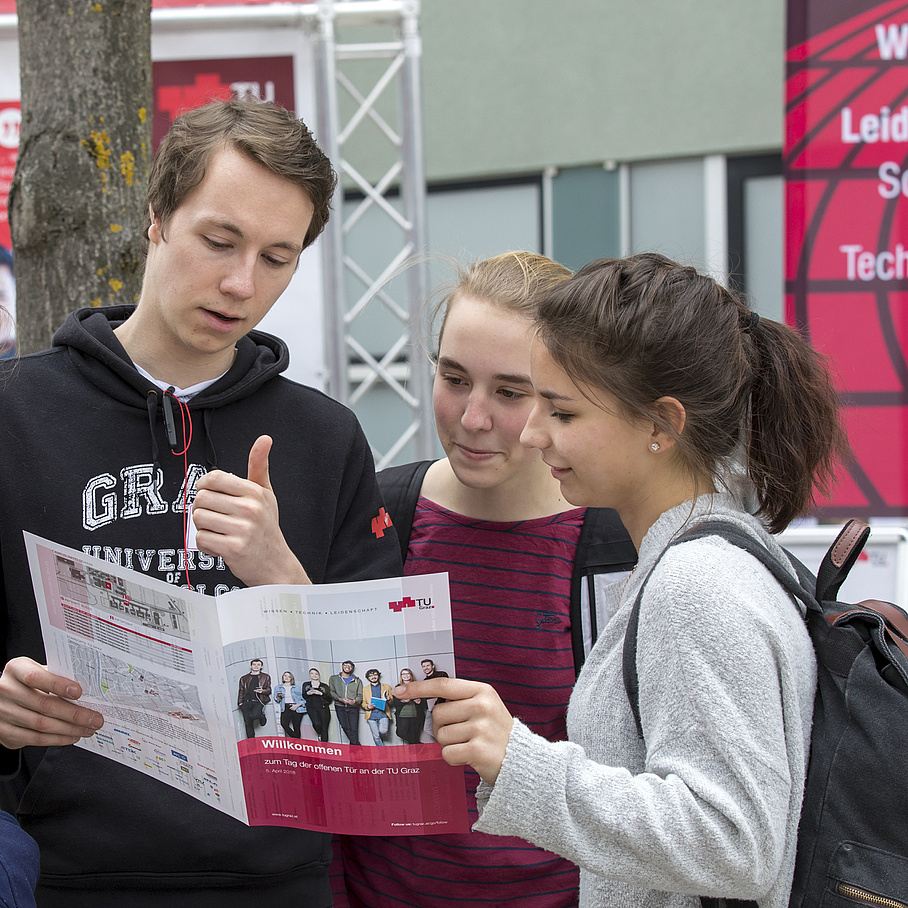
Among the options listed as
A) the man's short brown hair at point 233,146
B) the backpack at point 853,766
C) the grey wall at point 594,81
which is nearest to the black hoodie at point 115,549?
the man's short brown hair at point 233,146

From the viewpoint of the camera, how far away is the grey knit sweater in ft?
3.43

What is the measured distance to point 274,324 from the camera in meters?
4.34

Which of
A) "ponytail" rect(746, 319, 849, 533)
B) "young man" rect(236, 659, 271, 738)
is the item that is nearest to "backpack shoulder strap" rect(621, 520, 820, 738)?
"ponytail" rect(746, 319, 849, 533)

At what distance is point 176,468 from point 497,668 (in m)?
0.67

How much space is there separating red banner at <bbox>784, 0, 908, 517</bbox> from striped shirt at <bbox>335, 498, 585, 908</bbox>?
218 cm

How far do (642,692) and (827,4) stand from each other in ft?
11.0

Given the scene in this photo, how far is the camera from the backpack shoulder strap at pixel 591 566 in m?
1.77

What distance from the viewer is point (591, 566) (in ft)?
5.93

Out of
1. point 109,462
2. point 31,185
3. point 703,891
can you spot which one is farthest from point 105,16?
point 703,891

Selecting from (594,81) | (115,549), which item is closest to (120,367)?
(115,549)

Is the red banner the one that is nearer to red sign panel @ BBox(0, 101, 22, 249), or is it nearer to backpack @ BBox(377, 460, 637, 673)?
backpack @ BBox(377, 460, 637, 673)

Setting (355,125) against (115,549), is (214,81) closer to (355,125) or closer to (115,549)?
(355,125)

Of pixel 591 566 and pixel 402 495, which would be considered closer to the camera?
pixel 591 566

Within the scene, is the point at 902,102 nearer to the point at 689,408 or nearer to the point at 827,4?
the point at 827,4
